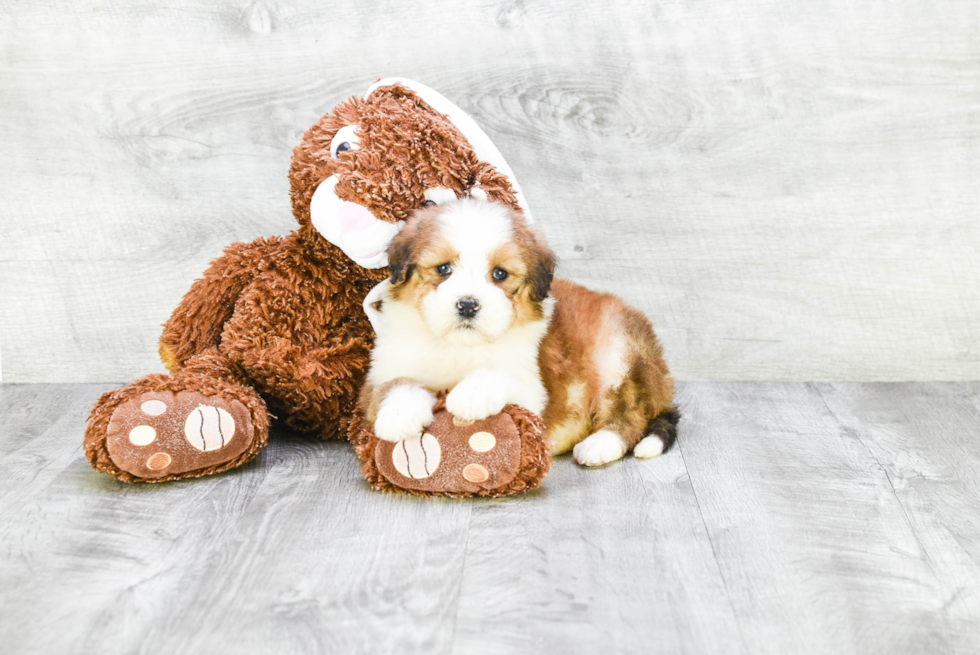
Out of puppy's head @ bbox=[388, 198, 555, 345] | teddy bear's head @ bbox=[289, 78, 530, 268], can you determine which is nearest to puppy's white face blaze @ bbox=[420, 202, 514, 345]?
puppy's head @ bbox=[388, 198, 555, 345]

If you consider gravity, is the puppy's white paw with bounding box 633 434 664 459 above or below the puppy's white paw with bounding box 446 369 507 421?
below

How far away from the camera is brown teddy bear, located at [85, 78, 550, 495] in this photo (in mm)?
1620

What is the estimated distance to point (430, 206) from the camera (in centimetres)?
167

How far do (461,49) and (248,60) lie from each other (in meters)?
0.58

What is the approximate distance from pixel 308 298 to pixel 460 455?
1.75 feet

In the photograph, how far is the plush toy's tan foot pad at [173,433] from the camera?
1621 millimetres

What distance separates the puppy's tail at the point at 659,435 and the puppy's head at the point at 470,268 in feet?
1.45

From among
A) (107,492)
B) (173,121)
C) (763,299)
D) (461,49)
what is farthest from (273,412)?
(763,299)

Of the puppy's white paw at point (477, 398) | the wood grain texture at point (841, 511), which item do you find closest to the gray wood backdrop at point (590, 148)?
the wood grain texture at point (841, 511)

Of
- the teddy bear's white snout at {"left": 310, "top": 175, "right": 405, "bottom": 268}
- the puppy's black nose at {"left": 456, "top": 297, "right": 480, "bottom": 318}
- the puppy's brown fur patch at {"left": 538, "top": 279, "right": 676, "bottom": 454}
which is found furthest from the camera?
the puppy's brown fur patch at {"left": 538, "top": 279, "right": 676, "bottom": 454}

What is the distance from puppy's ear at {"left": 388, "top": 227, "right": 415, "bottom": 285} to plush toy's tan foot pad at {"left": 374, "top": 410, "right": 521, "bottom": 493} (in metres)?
0.29

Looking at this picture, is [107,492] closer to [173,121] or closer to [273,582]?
[273,582]

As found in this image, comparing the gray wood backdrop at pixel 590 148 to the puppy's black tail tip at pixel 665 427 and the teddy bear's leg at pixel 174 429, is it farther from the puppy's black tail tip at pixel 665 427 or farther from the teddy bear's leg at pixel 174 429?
the teddy bear's leg at pixel 174 429

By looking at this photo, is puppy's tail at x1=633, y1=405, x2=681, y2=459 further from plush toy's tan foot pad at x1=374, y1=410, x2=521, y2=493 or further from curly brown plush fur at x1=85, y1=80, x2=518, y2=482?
curly brown plush fur at x1=85, y1=80, x2=518, y2=482
